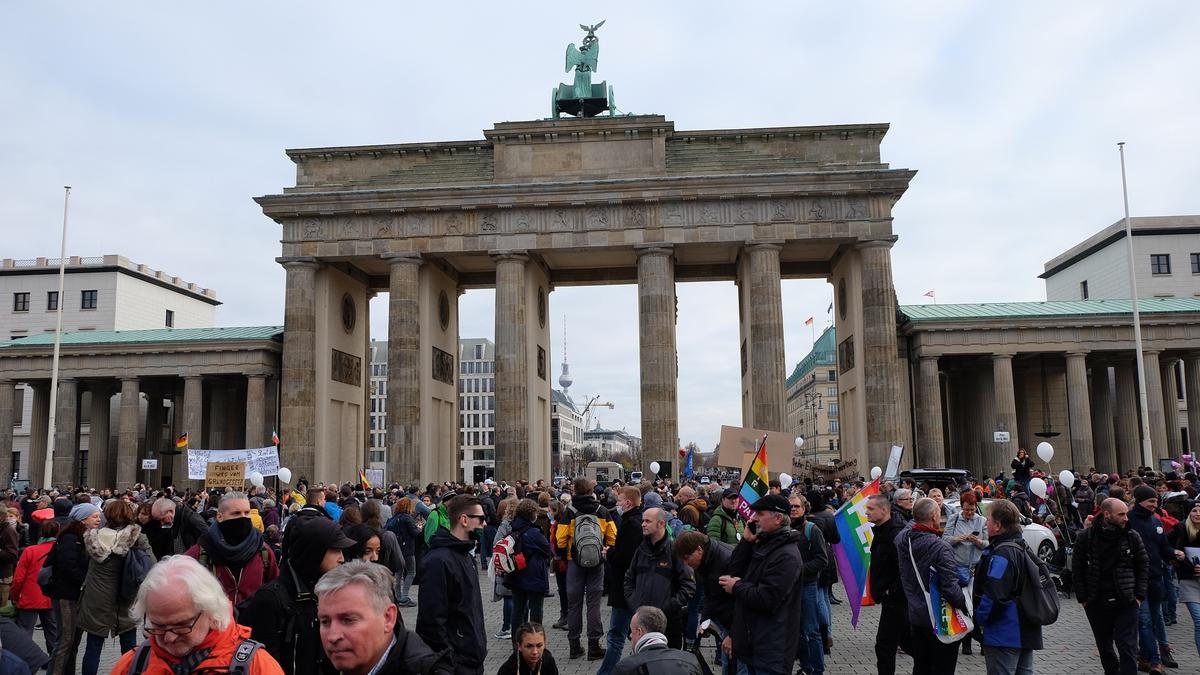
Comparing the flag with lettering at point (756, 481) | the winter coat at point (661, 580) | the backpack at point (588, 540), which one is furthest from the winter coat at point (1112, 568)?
the backpack at point (588, 540)

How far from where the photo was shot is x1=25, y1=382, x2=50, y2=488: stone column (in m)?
48.2

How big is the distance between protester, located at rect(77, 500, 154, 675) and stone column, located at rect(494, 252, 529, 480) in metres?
33.4

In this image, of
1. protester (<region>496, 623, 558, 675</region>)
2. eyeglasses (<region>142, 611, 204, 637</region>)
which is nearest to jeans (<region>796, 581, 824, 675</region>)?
protester (<region>496, 623, 558, 675</region>)

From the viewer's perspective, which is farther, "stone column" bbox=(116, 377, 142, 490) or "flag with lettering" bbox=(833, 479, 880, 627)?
"stone column" bbox=(116, 377, 142, 490)

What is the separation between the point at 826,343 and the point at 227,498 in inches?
4322

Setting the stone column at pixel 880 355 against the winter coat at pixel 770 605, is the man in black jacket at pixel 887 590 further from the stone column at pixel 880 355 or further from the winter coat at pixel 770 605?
the stone column at pixel 880 355

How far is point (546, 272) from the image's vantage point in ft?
167

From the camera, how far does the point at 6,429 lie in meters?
48.3

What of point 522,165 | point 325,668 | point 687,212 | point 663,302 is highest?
point 522,165

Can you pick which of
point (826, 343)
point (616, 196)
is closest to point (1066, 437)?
point (616, 196)

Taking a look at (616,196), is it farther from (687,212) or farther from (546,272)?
(546,272)

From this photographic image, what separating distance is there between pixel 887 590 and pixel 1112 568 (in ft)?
8.21

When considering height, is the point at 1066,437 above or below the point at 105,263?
below

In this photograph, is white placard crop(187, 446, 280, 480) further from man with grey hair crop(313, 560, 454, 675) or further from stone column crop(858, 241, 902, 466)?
stone column crop(858, 241, 902, 466)
